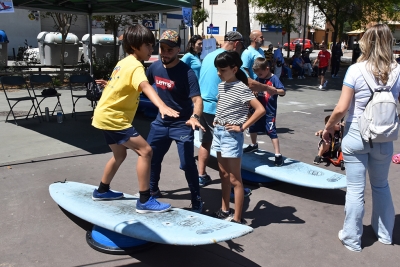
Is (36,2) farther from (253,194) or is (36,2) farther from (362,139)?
(362,139)

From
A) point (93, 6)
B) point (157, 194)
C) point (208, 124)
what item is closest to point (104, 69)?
point (93, 6)

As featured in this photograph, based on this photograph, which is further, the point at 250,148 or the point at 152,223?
the point at 250,148

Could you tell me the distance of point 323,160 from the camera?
658cm

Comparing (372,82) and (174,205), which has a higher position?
(372,82)

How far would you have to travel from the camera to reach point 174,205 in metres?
4.64

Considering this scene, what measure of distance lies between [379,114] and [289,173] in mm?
1963

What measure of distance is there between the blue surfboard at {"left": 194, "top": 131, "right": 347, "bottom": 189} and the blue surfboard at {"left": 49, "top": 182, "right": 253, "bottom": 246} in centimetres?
177

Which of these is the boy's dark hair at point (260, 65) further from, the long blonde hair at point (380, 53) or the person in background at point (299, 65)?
the person in background at point (299, 65)

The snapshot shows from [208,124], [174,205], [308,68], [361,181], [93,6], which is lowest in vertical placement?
[174,205]

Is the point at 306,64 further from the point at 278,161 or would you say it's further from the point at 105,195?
the point at 105,195

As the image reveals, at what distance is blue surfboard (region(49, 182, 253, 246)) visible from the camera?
307 centimetres

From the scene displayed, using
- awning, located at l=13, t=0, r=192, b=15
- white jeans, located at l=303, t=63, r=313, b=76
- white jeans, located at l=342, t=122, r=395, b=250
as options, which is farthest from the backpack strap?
white jeans, located at l=303, t=63, r=313, b=76

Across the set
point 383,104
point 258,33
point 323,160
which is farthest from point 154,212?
point 258,33

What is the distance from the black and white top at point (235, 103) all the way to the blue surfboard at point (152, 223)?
92 cm
